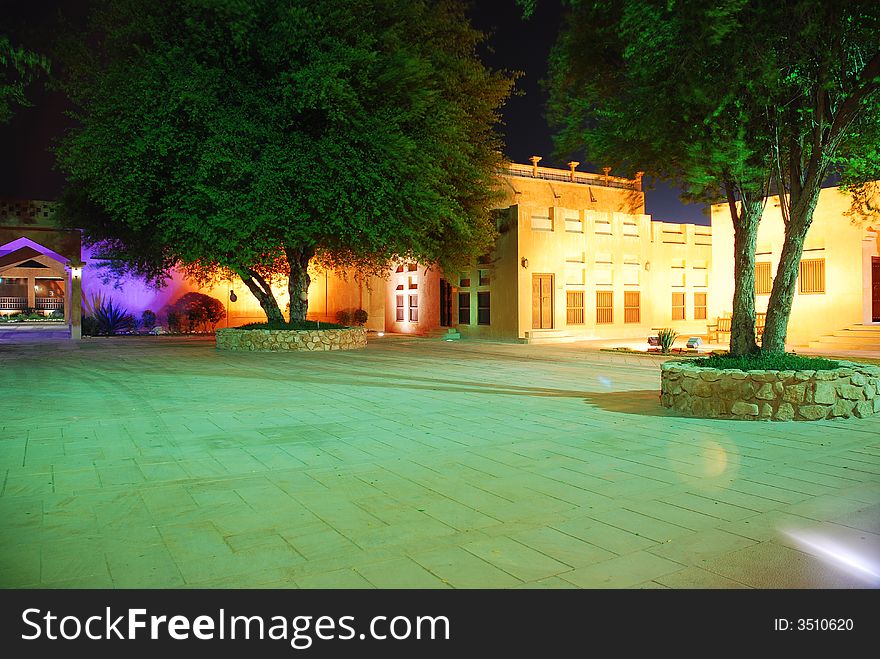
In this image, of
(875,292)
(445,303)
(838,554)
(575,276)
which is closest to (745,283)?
(838,554)

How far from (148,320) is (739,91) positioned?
2754cm

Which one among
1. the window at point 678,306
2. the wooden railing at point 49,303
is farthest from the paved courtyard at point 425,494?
the wooden railing at point 49,303

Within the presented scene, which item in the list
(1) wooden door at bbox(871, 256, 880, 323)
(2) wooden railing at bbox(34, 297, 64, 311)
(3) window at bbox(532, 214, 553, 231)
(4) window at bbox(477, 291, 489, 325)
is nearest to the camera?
(1) wooden door at bbox(871, 256, 880, 323)

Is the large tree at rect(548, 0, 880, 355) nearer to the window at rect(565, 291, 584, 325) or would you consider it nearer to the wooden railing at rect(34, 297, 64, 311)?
the window at rect(565, 291, 584, 325)

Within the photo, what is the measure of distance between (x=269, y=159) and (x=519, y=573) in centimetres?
1576

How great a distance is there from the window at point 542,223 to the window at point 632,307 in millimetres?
4937

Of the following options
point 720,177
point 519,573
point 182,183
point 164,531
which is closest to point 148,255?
point 182,183

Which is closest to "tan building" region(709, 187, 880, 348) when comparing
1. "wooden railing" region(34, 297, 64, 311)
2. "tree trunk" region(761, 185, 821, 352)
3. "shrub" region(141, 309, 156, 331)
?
"tree trunk" region(761, 185, 821, 352)

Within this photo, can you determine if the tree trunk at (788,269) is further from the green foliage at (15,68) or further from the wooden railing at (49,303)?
the wooden railing at (49,303)

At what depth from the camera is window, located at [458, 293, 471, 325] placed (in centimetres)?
2909

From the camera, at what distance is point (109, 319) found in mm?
28781

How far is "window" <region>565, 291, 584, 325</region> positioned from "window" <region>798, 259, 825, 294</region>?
8.36 metres

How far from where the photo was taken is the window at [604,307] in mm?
28688

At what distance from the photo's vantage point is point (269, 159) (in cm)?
1761
